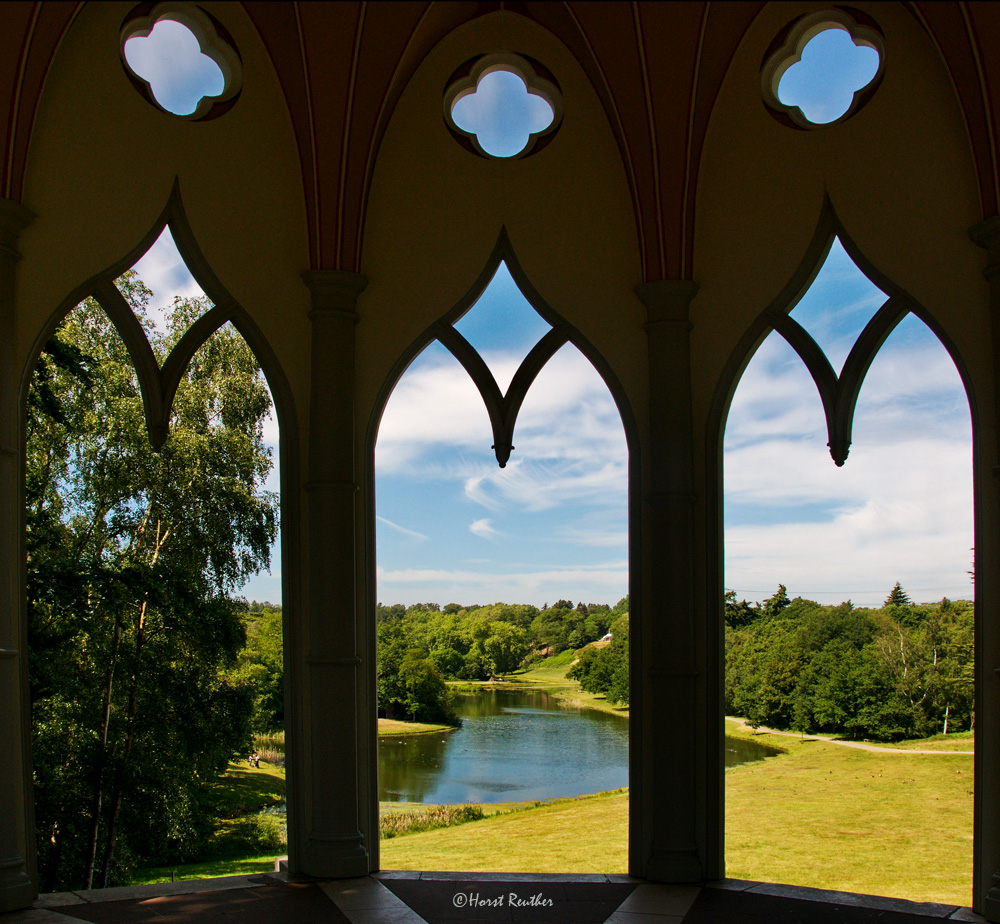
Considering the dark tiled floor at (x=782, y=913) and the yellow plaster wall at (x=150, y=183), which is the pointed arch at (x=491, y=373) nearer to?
the yellow plaster wall at (x=150, y=183)

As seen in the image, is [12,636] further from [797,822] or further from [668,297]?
[797,822]

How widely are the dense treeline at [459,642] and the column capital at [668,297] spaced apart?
4.55 metres

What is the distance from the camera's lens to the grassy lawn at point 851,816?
12.2 m

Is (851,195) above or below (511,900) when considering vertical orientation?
above

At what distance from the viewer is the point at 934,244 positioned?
16.6 ft

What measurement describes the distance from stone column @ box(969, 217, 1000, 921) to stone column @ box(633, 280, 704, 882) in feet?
5.10

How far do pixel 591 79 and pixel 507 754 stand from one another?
21.2 ft

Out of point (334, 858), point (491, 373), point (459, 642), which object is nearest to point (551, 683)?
point (459, 642)

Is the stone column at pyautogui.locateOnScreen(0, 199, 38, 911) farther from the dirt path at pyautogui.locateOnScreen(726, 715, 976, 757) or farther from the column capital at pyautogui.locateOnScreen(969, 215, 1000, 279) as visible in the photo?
the dirt path at pyautogui.locateOnScreen(726, 715, 976, 757)

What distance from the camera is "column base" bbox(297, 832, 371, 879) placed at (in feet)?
16.5

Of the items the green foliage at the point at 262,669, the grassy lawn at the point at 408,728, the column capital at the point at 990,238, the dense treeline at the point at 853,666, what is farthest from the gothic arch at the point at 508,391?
the green foliage at the point at 262,669

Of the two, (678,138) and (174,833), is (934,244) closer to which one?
(678,138)

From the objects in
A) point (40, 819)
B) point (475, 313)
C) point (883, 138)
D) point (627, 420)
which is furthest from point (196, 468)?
point (883, 138)

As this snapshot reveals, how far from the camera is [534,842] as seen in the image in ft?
35.8
